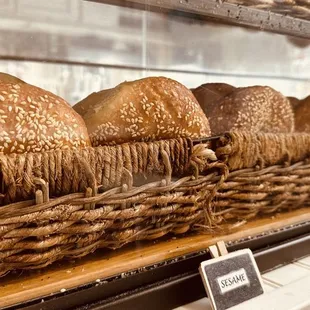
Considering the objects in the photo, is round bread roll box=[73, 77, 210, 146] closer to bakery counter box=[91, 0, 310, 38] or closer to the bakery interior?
the bakery interior

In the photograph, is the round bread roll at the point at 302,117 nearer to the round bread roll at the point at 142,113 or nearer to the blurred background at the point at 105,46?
the blurred background at the point at 105,46

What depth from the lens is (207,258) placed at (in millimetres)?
1064

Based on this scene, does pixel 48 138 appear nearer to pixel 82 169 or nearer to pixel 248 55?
pixel 82 169

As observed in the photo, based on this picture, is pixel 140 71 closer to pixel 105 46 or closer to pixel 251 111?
pixel 105 46

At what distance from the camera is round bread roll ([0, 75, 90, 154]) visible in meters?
0.89

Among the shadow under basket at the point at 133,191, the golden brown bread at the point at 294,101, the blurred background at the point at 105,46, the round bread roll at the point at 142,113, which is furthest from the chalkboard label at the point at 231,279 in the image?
the golden brown bread at the point at 294,101

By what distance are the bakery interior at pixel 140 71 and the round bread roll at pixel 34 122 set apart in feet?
0.59

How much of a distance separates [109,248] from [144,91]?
39cm

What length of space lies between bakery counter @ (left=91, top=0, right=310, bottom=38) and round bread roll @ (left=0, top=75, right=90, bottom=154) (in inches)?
15.0

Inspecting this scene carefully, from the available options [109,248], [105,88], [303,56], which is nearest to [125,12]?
[105,88]

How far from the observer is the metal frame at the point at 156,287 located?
0.83 metres

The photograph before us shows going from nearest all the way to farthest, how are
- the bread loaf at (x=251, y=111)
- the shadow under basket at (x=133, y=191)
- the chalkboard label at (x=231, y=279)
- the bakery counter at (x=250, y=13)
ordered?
the shadow under basket at (x=133, y=191) < the chalkboard label at (x=231, y=279) < the bakery counter at (x=250, y=13) < the bread loaf at (x=251, y=111)

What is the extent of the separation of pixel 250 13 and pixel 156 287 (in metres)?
0.89

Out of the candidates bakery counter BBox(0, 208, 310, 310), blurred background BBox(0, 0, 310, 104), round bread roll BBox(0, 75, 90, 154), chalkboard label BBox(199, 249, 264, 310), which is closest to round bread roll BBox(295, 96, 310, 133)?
blurred background BBox(0, 0, 310, 104)
